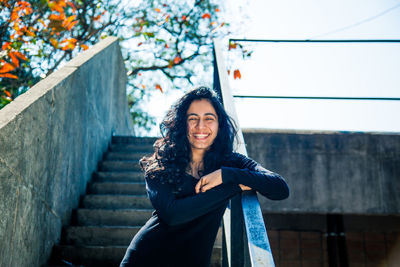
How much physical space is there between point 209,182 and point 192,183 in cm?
13

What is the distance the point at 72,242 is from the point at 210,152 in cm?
166

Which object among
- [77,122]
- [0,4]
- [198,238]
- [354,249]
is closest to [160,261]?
[198,238]

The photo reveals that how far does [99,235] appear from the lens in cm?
292

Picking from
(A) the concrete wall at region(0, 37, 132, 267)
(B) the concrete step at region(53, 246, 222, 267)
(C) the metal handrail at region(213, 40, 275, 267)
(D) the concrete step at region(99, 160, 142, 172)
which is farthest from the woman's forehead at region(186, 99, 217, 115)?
(D) the concrete step at region(99, 160, 142, 172)

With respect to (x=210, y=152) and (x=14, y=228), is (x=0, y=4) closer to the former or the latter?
(x=14, y=228)

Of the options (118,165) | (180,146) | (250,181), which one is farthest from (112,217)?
(250,181)

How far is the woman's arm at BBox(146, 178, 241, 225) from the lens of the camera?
60.7 inches

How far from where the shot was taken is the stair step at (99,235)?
9.51 ft

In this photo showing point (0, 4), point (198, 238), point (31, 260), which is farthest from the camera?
point (0, 4)

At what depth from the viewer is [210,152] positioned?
191 cm

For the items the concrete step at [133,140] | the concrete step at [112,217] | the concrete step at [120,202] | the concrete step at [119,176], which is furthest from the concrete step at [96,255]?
the concrete step at [133,140]

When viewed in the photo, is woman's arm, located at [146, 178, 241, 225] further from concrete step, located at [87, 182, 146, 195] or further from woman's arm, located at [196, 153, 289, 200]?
concrete step, located at [87, 182, 146, 195]

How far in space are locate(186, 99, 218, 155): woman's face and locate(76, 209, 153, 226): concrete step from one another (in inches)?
56.0

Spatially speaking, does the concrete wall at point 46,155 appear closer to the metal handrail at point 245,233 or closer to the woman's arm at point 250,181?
the woman's arm at point 250,181
